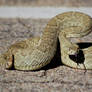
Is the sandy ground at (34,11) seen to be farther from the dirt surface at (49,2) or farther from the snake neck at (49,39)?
the snake neck at (49,39)

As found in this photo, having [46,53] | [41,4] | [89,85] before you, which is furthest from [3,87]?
[41,4]

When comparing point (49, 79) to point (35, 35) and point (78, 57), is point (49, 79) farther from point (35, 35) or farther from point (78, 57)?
point (35, 35)

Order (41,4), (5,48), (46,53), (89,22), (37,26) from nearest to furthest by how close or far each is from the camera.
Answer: (46,53) < (89,22) < (5,48) < (37,26) < (41,4)

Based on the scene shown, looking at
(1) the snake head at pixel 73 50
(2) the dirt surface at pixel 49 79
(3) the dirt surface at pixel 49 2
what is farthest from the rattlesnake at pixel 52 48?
(3) the dirt surface at pixel 49 2

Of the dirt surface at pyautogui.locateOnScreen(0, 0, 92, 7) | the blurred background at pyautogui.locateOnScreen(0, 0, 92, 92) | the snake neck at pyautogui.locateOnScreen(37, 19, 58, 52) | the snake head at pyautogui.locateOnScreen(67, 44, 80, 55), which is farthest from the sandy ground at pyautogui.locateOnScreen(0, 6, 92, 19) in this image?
the snake head at pyautogui.locateOnScreen(67, 44, 80, 55)

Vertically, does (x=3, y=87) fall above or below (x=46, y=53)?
below

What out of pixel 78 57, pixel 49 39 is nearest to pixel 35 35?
pixel 49 39

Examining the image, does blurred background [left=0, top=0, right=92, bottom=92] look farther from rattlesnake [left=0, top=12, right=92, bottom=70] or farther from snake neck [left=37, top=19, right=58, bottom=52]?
snake neck [left=37, top=19, right=58, bottom=52]

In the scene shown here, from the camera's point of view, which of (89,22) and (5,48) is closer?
(89,22)

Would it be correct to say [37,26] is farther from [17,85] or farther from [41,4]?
[17,85]
